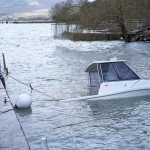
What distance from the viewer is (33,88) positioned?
2550 centimetres

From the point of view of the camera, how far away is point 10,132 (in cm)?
1312

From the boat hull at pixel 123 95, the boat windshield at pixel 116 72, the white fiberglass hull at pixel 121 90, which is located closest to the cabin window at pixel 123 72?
the boat windshield at pixel 116 72

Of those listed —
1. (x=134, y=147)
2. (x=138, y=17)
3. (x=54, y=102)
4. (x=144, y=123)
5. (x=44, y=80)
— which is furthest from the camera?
(x=138, y=17)

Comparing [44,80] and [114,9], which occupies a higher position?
[114,9]

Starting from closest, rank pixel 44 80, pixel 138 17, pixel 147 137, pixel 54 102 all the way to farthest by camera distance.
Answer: pixel 147 137 < pixel 54 102 < pixel 44 80 < pixel 138 17

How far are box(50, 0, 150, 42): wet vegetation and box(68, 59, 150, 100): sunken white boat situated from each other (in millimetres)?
46503

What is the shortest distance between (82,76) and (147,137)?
15932 millimetres

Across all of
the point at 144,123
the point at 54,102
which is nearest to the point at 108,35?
the point at 54,102

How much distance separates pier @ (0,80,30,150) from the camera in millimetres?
11641

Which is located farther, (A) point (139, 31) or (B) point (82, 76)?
(A) point (139, 31)

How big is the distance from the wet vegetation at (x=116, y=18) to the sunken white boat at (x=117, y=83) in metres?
46.5

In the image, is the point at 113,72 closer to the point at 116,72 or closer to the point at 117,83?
the point at 116,72

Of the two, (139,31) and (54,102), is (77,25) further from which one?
(54,102)

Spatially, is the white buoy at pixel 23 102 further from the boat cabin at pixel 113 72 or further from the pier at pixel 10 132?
the boat cabin at pixel 113 72
